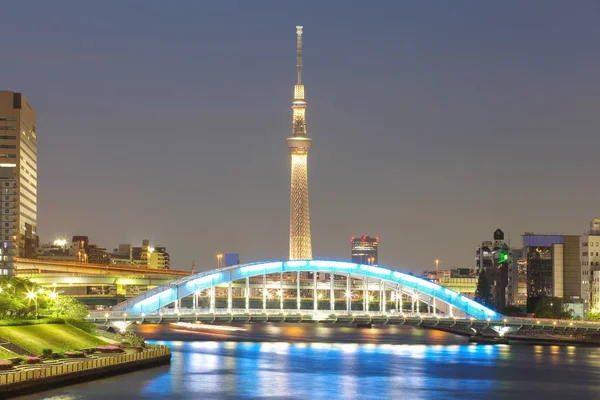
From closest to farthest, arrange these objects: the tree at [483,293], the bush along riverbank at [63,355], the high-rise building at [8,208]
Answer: the bush along riverbank at [63,355] → the tree at [483,293] → the high-rise building at [8,208]

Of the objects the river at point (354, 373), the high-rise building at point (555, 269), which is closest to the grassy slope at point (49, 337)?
the river at point (354, 373)

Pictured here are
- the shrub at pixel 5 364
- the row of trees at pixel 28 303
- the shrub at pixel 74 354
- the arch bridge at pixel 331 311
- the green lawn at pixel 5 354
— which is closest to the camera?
the shrub at pixel 5 364

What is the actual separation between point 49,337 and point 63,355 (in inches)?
201

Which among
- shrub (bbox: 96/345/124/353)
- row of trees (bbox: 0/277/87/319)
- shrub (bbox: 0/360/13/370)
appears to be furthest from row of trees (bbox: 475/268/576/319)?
shrub (bbox: 0/360/13/370)

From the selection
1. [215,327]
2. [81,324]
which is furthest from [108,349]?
[215,327]

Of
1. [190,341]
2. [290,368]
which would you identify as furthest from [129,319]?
[290,368]

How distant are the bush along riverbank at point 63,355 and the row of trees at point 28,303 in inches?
102

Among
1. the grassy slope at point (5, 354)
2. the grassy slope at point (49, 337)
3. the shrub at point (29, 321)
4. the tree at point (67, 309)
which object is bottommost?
the grassy slope at point (5, 354)

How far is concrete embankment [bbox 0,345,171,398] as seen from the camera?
62.0 metres

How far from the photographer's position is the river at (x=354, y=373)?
70375mm

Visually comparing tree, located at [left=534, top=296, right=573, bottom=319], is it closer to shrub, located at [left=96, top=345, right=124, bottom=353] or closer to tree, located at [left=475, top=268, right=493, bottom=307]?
tree, located at [left=475, top=268, right=493, bottom=307]

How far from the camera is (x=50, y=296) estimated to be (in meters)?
96.6

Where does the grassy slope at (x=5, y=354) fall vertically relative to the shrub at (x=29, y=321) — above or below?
below

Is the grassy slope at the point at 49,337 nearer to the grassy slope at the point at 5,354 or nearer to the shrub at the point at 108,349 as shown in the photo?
the shrub at the point at 108,349
